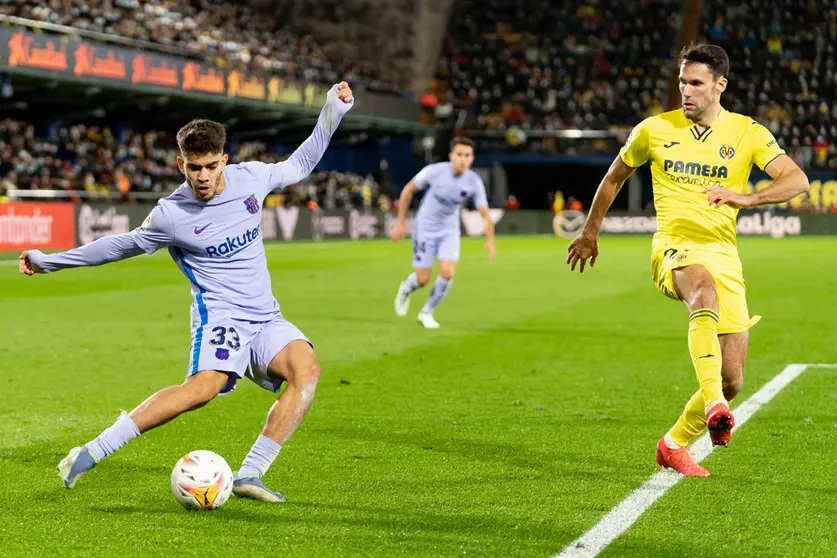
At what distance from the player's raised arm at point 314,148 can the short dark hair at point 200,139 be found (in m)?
0.60

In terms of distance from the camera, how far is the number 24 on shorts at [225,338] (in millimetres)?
5816

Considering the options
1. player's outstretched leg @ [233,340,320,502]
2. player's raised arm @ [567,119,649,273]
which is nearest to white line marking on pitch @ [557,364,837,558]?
player's raised arm @ [567,119,649,273]

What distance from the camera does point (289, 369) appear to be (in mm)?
5840

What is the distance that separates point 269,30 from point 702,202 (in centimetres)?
5072

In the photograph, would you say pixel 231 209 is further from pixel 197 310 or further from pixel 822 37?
pixel 822 37

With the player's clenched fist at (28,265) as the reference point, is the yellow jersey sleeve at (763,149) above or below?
above

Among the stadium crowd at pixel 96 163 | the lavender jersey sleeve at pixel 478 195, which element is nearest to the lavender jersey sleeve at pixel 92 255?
the lavender jersey sleeve at pixel 478 195

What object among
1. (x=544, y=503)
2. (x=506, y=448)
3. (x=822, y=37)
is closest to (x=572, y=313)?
(x=506, y=448)

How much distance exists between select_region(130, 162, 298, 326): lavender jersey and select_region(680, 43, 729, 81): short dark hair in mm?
2192

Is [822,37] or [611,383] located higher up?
[822,37]

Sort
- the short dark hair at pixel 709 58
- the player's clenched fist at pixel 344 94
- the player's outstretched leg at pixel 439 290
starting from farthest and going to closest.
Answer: the player's outstretched leg at pixel 439 290
the player's clenched fist at pixel 344 94
the short dark hair at pixel 709 58

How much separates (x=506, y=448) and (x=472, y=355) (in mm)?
4877

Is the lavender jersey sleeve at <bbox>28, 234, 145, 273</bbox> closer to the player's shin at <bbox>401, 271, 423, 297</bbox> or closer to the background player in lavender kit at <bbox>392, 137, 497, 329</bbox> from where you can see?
the background player in lavender kit at <bbox>392, 137, 497, 329</bbox>

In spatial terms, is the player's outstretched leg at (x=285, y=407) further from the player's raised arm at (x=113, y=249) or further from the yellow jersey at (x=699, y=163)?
the yellow jersey at (x=699, y=163)
